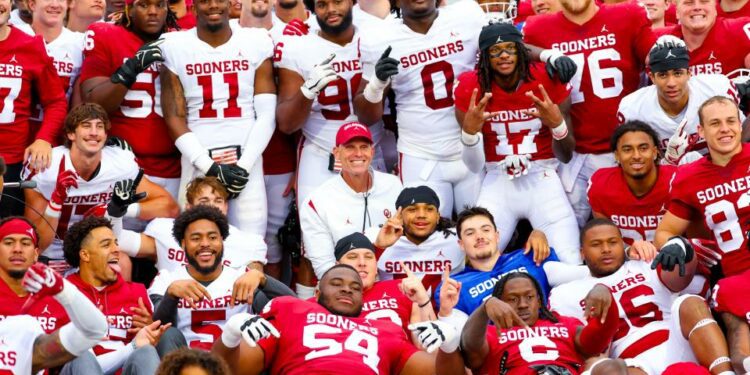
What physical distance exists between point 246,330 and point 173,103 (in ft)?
7.84

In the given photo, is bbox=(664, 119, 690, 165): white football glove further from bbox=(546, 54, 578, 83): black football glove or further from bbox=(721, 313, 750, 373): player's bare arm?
bbox=(721, 313, 750, 373): player's bare arm

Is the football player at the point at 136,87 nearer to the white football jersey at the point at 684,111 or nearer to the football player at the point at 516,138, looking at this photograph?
the football player at the point at 516,138

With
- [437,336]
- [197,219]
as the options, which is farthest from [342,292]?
[197,219]

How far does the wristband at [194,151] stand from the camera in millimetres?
9719

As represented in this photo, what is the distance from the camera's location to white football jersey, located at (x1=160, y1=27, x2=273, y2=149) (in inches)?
391

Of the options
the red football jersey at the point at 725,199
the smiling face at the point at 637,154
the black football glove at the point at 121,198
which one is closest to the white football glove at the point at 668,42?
the smiling face at the point at 637,154

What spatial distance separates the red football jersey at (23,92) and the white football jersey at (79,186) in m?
0.23

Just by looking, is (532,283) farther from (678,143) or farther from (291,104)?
(291,104)

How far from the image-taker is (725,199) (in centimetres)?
879

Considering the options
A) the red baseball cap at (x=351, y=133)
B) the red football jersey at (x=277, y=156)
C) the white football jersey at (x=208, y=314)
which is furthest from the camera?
the red football jersey at (x=277, y=156)

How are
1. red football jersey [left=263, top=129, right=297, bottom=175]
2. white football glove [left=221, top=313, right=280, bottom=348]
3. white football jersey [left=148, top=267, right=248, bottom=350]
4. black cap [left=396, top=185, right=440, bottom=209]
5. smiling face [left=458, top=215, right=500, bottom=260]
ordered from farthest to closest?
red football jersey [left=263, top=129, right=297, bottom=175], black cap [left=396, top=185, right=440, bottom=209], smiling face [left=458, top=215, right=500, bottom=260], white football jersey [left=148, top=267, right=248, bottom=350], white football glove [left=221, top=313, right=280, bottom=348]

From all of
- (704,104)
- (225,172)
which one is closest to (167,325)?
(225,172)

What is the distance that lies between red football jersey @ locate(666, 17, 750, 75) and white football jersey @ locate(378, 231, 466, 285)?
1.87 meters

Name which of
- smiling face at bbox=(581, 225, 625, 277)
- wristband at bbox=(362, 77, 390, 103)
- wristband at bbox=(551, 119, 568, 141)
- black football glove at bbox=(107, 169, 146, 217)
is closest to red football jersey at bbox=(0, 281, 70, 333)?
black football glove at bbox=(107, 169, 146, 217)
